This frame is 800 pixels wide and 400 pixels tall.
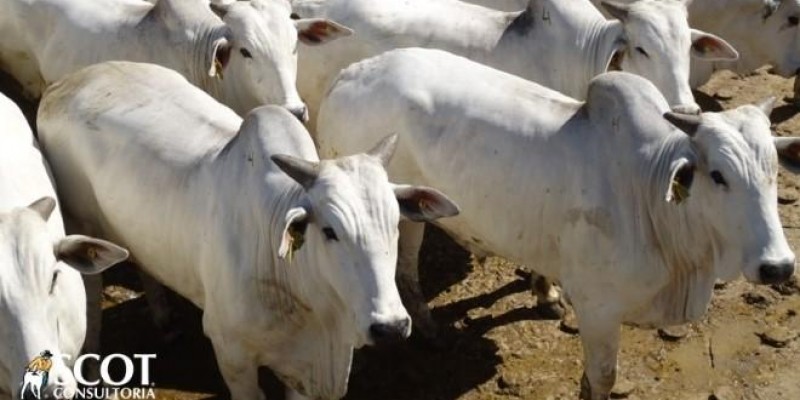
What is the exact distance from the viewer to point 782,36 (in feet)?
27.9

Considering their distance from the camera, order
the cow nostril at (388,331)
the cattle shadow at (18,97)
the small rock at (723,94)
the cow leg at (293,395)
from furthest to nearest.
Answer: the small rock at (723,94) → the cattle shadow at (18,97) → the cow leg at (293,395) → the cow nostril at (388,331)

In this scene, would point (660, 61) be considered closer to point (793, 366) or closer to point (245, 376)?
point (793, 366)

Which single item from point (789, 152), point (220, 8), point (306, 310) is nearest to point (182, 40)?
point (220, 8)

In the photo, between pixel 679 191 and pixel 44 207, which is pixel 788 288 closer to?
pixel 679 191

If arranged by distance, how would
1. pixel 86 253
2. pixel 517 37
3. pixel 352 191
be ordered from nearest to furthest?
pixel 352 191, pixel 86 253, pixel 517 37

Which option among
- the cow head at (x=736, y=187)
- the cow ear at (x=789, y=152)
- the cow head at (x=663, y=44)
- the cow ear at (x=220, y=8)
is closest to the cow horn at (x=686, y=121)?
the cow head at (x=736, y=187)

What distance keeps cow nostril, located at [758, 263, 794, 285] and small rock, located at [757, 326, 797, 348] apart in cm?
160

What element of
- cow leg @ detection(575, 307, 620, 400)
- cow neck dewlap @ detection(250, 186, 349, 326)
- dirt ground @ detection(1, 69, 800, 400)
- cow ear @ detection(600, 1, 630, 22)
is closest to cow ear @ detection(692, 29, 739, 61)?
cow ear @ detection(600, 1, 630, 22)

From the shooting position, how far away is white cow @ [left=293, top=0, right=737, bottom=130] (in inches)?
260

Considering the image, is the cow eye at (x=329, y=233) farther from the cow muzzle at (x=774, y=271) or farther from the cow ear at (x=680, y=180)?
the cow muzzle at (x=774, y=271)

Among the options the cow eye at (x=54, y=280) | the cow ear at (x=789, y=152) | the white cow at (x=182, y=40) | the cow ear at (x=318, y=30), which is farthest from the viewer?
the cow ear at (x=318, y=30)

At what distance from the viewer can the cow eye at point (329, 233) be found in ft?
14.4

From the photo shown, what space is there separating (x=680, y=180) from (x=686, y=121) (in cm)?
25

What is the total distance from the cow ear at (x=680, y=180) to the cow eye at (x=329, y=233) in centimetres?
142
